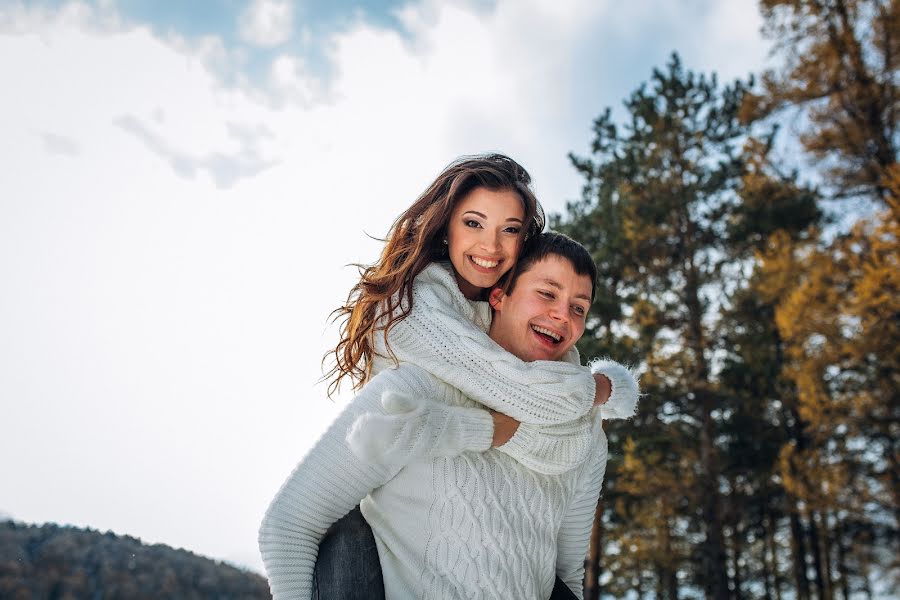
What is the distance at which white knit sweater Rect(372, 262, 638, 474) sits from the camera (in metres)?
1.89

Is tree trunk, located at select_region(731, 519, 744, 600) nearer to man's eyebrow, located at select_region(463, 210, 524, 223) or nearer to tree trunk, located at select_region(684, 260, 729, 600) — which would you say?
tree trunk, located at select_region(684, 260, 729, 600)

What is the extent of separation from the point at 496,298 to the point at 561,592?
98 centimetres

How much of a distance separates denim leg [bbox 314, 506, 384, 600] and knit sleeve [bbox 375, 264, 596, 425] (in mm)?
469

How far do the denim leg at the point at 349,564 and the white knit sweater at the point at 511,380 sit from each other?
46 centimetres

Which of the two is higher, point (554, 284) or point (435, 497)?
point (554, 284)

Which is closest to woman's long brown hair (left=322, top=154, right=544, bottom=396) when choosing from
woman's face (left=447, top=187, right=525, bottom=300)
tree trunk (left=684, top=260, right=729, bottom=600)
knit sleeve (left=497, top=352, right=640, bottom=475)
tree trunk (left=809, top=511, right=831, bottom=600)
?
woman's face (left=447, top=187, right=525, bottom=300)

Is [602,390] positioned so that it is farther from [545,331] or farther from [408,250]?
[408,250]

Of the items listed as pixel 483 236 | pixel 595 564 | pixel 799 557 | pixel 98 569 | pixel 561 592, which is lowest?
pixel 98 569

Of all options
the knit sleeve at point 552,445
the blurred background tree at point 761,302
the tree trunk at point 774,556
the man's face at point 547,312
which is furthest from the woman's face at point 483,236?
the tree trunk at point 774,556

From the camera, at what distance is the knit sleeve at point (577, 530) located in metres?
2.21

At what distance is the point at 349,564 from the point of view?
5.65ft

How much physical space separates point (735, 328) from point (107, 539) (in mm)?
11882

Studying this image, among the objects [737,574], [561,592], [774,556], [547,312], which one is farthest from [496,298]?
[774,556]

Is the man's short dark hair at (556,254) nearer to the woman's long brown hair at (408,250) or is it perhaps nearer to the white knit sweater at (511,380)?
the woman's long brown hair at (408,250)
